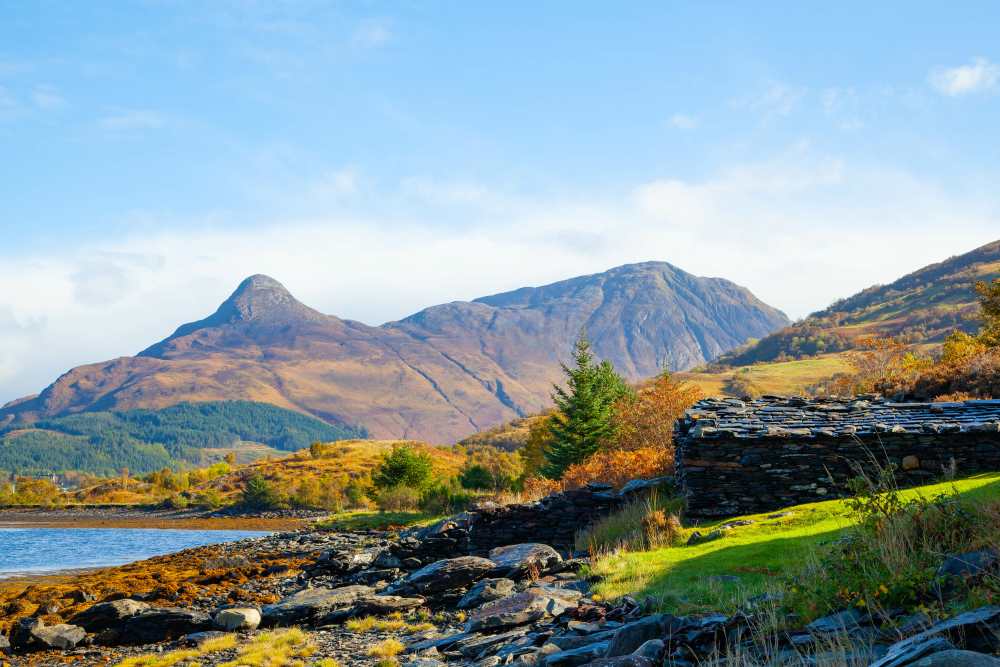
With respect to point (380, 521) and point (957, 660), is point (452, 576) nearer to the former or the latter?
point (957, 660)

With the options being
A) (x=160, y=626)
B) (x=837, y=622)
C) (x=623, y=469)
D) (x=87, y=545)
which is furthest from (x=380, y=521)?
(x=837, y=622)

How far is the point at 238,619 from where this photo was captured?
19.3m

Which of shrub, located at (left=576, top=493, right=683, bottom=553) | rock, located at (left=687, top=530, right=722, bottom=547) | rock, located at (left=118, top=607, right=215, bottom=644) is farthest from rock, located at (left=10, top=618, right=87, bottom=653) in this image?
rock, located at (left=687, top=530, right=722, bottom=547)

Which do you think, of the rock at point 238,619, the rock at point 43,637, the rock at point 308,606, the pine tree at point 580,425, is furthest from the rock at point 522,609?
the pine tree at point 580,425

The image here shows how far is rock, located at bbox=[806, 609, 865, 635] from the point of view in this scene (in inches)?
299

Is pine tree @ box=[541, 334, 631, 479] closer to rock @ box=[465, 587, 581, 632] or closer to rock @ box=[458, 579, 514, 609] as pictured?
rock @ box=[458, 579, 514, 609]

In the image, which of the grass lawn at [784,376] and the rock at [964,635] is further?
the grass lawn at [784,376]

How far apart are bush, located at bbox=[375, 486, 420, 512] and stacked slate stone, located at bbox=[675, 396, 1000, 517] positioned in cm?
3570

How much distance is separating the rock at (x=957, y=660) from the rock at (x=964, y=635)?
51 centimetres

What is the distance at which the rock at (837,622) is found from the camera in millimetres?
7598

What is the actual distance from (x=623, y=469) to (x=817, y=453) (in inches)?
436

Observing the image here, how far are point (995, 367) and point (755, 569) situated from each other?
16409mm

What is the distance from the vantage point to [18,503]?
3984 inches

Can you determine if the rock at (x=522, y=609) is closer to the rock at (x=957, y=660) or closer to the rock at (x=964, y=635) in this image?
the rock at (x=964, y=635)
